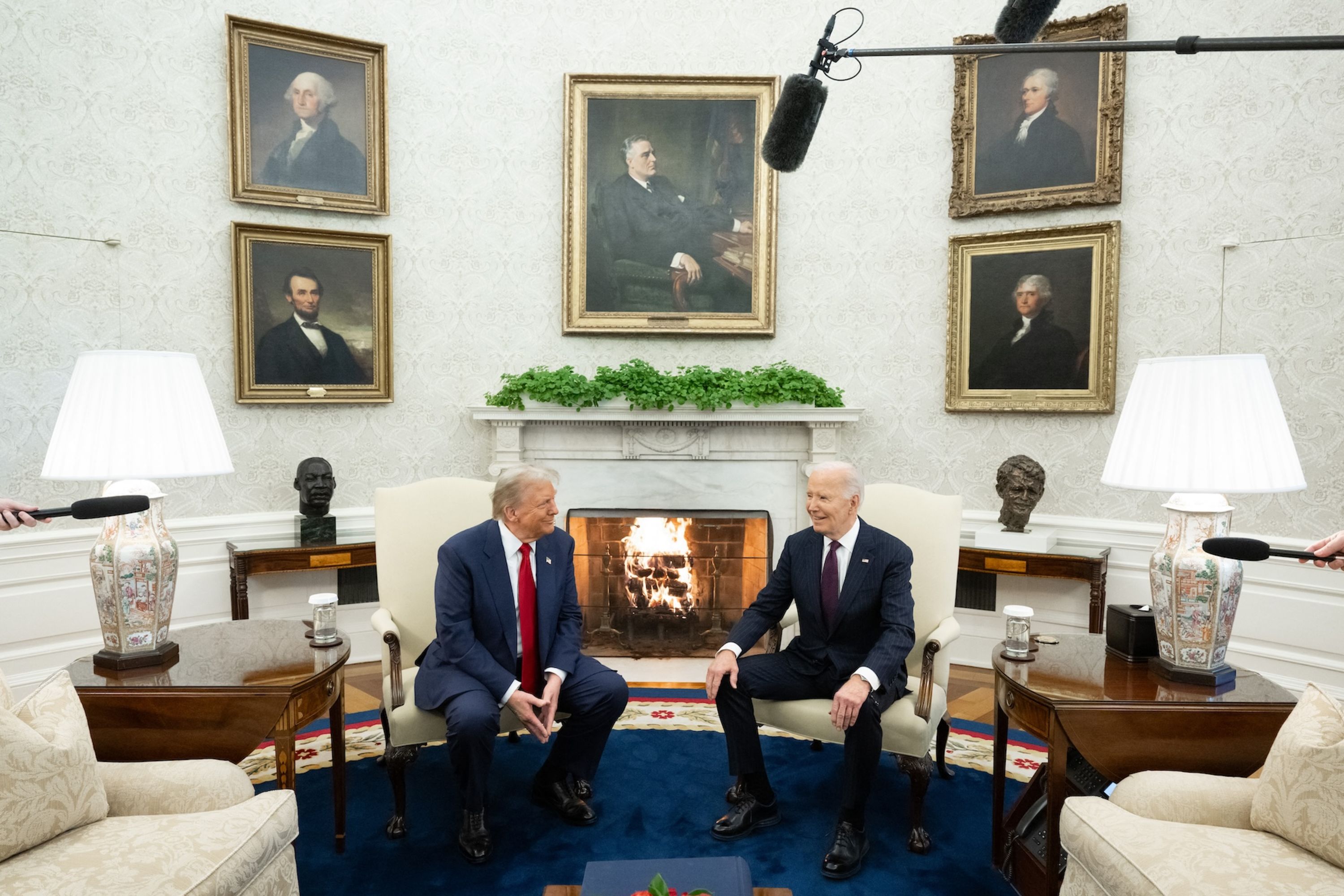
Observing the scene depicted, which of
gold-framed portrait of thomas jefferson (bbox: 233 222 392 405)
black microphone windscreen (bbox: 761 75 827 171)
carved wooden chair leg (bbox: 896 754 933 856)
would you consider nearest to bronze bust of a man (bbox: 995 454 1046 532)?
carved wooden chair leg (bbox: 896 754 933 856)

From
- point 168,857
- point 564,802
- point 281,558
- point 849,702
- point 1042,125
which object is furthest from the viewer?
point 1042,125

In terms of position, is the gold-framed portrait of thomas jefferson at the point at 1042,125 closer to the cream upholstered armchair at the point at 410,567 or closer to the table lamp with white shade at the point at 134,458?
the cream upholstered armchair at the point at 410,567

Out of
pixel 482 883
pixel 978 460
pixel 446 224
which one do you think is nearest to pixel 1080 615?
pixel 978 460

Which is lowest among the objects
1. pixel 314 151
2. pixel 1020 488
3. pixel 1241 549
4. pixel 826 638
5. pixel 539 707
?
pixel 539 707

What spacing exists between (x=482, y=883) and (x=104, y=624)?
157 cm

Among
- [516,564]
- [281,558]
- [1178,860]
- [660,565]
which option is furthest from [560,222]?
[1178,860]

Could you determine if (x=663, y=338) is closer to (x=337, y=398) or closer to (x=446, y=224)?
(x=446, y=224)

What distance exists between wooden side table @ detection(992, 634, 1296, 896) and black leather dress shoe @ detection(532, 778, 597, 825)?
5.16 ft

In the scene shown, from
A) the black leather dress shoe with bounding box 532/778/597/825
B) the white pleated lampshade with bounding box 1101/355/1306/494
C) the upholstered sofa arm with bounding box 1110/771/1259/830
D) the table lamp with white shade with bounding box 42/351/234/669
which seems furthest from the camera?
the black leather dress shoe with bounding box 532/778/597/825

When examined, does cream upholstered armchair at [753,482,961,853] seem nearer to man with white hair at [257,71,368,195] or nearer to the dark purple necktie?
the dark purple necktie

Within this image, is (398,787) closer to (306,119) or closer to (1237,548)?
(1237,548)

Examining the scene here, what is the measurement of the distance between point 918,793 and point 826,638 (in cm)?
63

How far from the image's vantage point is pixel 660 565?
17.3 feet

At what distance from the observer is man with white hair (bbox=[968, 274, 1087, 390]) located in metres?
4.87
